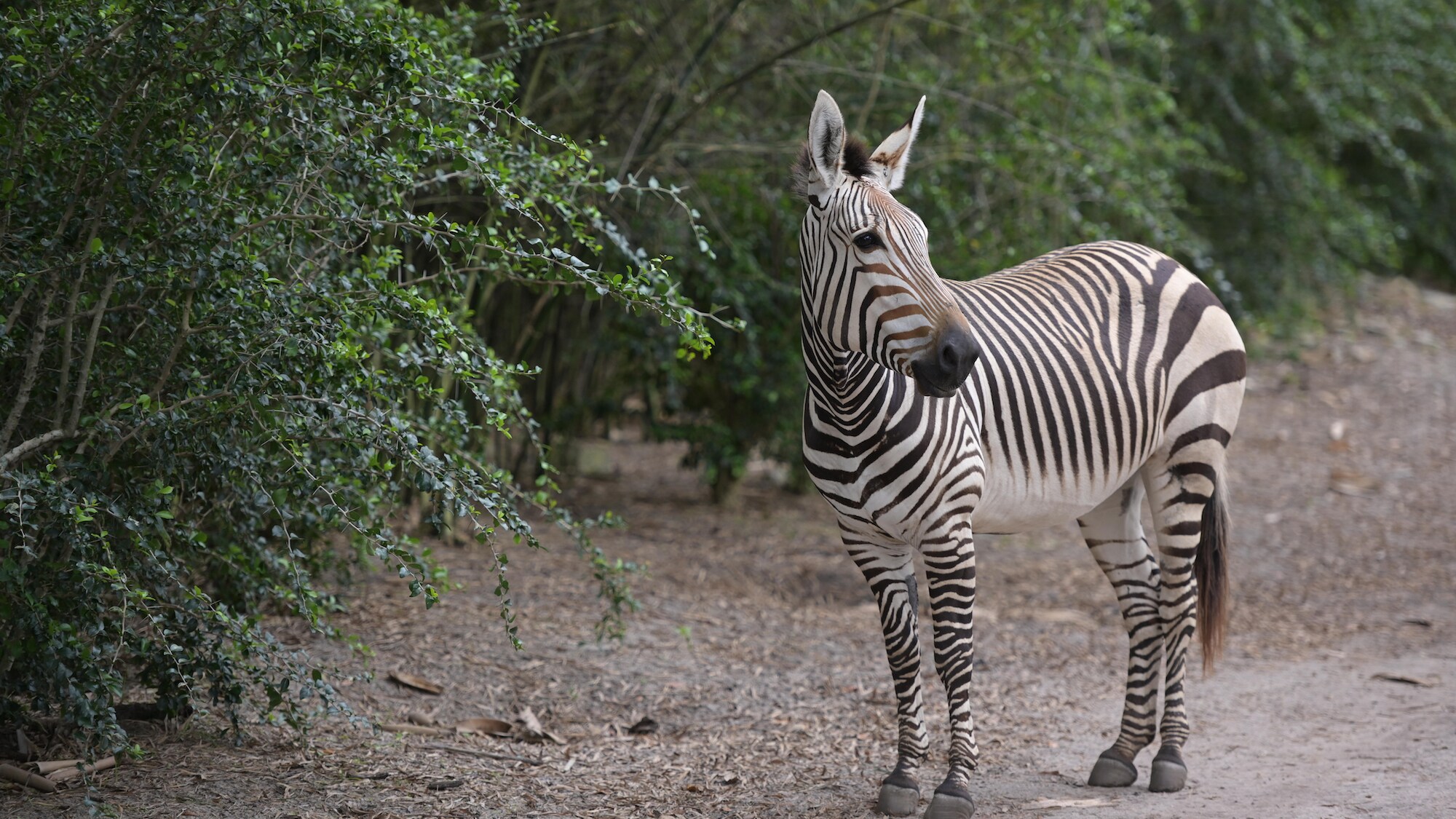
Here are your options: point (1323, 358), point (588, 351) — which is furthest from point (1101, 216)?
point (1323, 358)

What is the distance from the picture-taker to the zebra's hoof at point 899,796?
4004 mm

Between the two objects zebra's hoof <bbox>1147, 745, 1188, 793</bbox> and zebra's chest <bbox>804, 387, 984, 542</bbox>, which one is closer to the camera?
zebra's chest <bbox>804, 387, 984, 542</bbox>

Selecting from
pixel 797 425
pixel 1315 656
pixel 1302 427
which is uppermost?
pixel 1302 427

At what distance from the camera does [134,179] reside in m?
3.61

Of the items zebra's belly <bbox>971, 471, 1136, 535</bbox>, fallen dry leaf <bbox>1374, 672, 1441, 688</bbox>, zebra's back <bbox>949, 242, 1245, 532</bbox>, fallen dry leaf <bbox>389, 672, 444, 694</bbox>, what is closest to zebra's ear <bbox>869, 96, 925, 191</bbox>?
zebra's back <bbox>949, 242, 1245, 532</bbox>

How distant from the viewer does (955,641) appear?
3953 mm

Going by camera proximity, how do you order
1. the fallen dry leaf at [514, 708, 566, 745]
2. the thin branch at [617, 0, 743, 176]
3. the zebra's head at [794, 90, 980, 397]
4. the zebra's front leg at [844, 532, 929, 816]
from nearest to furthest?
the zebra's head at [794, 90, 980, 397]
the zebra's front leg at [844, 532, 929, 816]
the fallen dry leaf at [514, 708, 566, 745]
the thin branch at [617, 0, 743, 176]

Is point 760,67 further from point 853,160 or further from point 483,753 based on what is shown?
point 483,753

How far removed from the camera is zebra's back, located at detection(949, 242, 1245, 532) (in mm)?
4184

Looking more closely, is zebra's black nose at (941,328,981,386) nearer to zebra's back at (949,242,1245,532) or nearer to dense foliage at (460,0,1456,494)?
zebra's back at (949,242,1245,532)

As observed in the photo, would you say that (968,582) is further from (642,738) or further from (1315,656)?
(1315,656)

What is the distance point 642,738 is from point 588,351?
14.2 ft

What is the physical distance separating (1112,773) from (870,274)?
2137 mm

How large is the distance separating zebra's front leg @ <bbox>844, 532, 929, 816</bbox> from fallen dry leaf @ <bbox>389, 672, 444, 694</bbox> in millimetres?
2018
